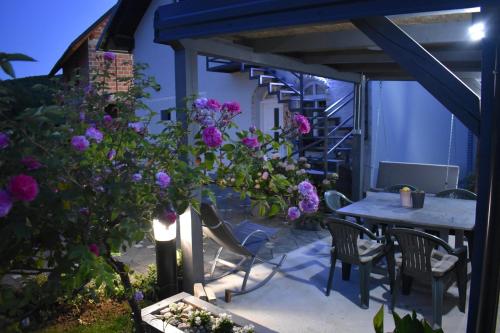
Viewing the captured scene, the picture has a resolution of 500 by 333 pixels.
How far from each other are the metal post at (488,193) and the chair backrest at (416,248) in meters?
1.19

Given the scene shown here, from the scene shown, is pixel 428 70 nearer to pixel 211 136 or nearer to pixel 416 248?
pixel 211 136

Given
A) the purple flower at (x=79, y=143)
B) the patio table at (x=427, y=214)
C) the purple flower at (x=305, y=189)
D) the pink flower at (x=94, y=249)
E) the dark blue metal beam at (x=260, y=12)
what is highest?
the dark blue metal beam at (x=260, y=12)

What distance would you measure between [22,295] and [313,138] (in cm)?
723

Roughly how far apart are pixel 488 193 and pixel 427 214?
279 centimetres

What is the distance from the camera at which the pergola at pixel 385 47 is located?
1789 mm

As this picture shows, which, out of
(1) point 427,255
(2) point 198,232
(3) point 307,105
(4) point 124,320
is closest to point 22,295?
(4) point 124,320

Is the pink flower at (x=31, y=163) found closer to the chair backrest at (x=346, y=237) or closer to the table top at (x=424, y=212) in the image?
the chair backrest at (x=346, y=237)

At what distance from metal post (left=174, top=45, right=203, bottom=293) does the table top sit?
1683 millimetres

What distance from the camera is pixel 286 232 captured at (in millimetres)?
6324

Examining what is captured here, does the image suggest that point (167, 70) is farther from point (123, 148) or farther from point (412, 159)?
point (123, 148)

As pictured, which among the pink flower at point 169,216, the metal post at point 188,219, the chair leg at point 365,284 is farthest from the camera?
the chair leg at point 365,284

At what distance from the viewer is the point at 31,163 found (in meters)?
1.46

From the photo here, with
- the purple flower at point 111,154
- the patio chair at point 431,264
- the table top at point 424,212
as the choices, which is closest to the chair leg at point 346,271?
the table top at point 424,212

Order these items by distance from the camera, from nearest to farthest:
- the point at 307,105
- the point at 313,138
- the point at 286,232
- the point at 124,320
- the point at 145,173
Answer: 1. the point at 145,173
2. the point at 124,320
3. the point at 286,232
4. the point at 313,138
5. the point at 307,105
